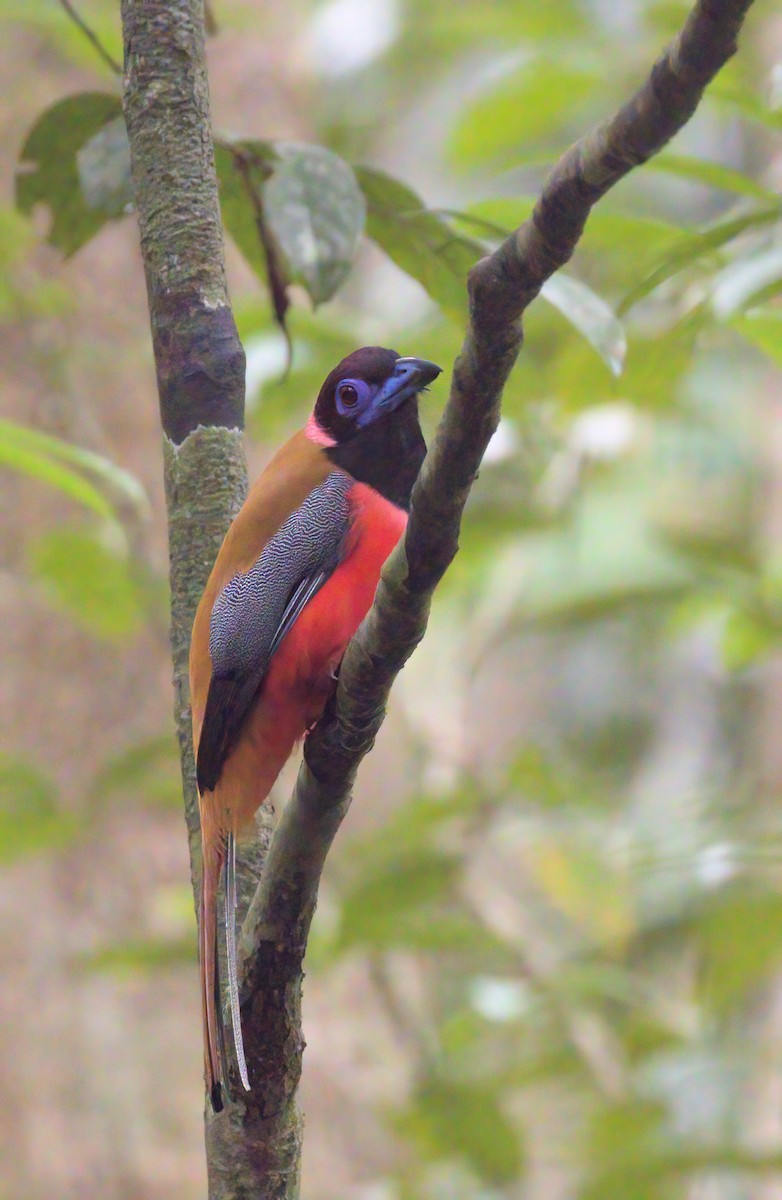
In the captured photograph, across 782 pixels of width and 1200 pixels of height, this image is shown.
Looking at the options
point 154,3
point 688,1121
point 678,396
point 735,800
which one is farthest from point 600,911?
point 154,3

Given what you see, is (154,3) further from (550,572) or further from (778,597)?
(550,572)

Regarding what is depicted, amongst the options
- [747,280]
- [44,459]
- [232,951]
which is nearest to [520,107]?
[747,280]

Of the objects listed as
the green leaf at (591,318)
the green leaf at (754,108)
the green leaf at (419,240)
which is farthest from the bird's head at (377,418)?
the green leaf at (754,108)

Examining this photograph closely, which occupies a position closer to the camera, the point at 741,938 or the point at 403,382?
the point at 403,382

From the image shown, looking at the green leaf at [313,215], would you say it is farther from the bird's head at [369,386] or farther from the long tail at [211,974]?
the long tail at [211,974]

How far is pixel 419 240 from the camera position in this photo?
2006mm

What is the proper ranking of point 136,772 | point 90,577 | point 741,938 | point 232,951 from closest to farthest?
point 232,951, point 741,938, point 136,772, point 90,577

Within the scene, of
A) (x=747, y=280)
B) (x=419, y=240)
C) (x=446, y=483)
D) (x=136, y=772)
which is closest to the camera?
(x=446, y=483)

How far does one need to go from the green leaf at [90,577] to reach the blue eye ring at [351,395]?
4.63ft

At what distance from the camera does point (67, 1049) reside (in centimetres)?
413

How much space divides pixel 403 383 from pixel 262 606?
1.35 feet

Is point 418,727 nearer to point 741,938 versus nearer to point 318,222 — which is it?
point 741,938

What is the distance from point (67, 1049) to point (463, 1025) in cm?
132

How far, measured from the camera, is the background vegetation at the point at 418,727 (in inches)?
87.5
